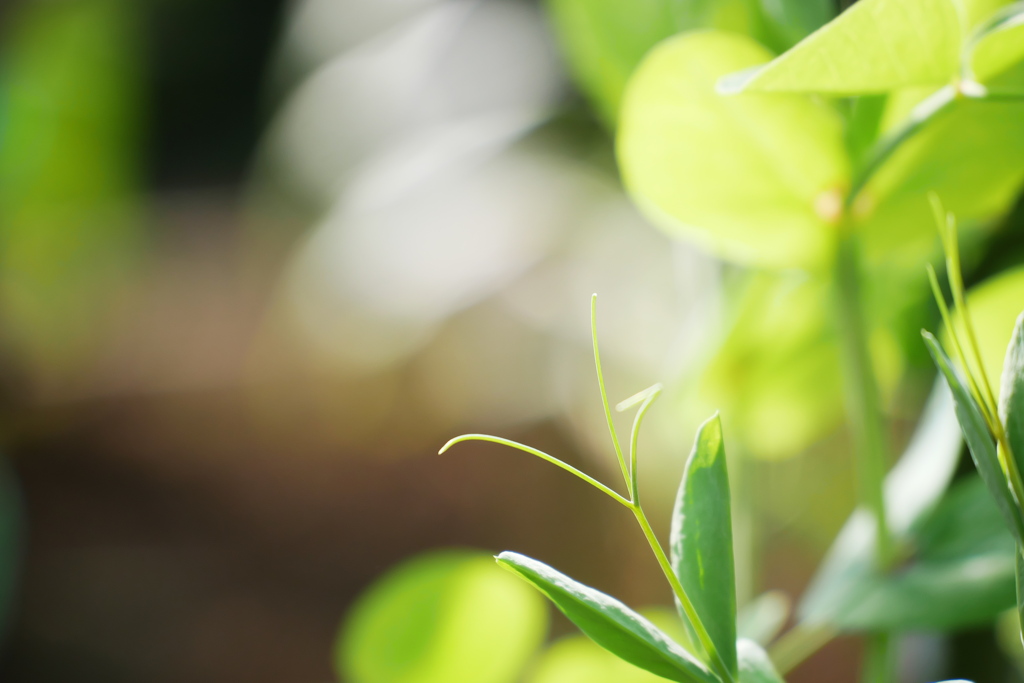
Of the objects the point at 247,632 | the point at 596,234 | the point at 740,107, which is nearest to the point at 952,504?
the point at 740,107

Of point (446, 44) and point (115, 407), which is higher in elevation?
point (446, 44)

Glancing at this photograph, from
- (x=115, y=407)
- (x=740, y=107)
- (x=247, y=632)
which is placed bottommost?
(x=247, y=632)

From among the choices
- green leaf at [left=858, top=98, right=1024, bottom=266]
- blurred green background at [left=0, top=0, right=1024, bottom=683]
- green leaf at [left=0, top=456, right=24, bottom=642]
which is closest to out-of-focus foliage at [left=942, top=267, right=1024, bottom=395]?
green leaf at [left=858, top=98, right=1024, bottom=266]

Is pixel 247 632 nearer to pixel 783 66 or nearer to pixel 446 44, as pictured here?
pixel 446 44

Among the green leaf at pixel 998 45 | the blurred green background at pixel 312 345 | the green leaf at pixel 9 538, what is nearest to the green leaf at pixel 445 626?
the green leaf at pixel 998 45

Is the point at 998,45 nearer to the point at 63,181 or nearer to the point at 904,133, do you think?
the point at 904,133

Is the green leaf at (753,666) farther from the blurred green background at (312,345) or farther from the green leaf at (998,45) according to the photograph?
the blurred green background at (312,345)
